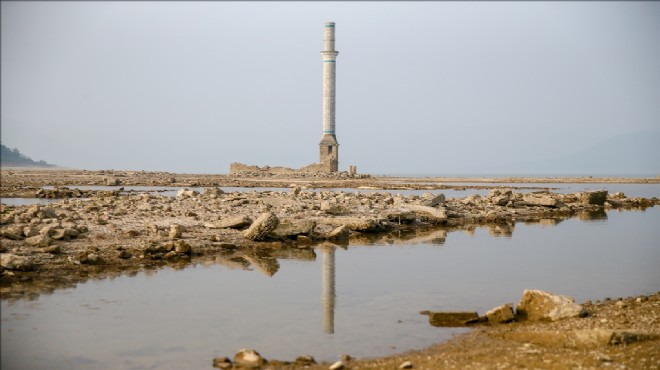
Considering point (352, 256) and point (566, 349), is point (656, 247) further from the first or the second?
point (566, 349)

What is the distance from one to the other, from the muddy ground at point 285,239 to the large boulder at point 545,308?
0.57 ft

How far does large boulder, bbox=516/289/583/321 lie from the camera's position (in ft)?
34.5

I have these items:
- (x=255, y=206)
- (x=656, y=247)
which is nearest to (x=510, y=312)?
(x=656, y=247)

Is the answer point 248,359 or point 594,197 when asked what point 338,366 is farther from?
point 594,197

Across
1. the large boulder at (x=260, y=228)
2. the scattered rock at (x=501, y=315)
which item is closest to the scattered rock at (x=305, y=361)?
the scattered rock at (x=501, y=315)

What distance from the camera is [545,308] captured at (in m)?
10.6

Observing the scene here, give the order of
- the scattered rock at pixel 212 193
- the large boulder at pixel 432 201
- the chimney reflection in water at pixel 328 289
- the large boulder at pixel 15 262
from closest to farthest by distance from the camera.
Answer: the chimney reflection in water at pixel 328 289, the large boulder at pixel 15 262, the large boulder at pixel 432 201, the scattered rock at pixel 212 193

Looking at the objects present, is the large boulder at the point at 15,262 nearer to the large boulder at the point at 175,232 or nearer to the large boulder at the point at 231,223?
the large boulder at the point at 175,232

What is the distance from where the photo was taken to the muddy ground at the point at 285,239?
28.6 ft

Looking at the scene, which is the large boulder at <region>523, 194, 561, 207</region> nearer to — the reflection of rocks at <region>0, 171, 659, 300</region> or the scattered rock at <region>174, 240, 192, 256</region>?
the reflection of rocks at <region>0, 171, 659, 300</region>

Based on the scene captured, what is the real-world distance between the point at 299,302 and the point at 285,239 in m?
7.13

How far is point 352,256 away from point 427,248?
2977 mm

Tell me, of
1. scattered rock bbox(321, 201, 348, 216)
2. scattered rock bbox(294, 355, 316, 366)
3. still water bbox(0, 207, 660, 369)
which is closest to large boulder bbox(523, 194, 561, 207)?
scattered rock bbox(321, 201, 348, 216)

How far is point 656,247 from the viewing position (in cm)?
2116
